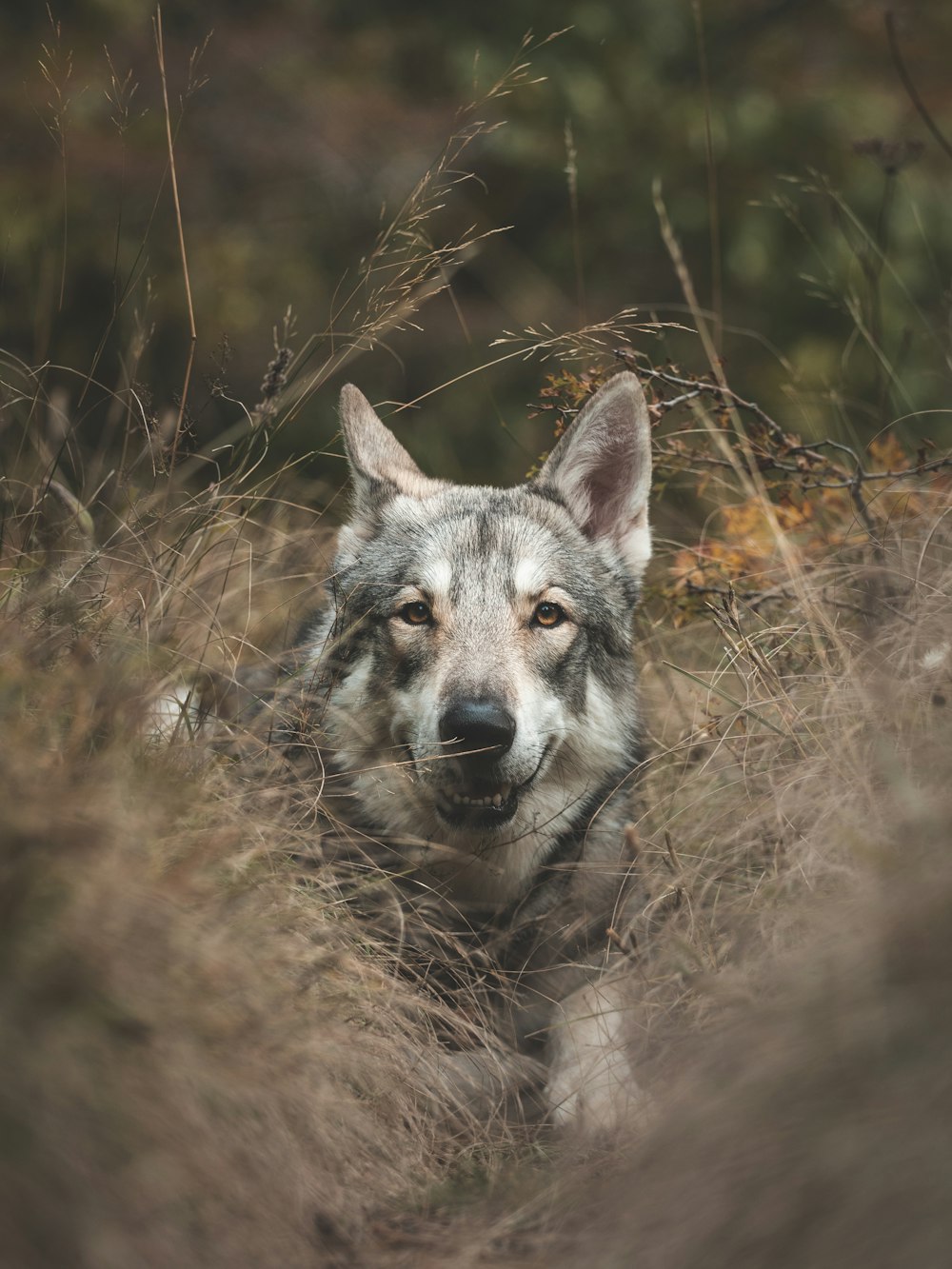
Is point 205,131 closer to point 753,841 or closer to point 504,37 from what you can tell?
point 504,37

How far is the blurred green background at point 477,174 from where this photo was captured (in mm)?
8242

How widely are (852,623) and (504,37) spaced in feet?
23.8

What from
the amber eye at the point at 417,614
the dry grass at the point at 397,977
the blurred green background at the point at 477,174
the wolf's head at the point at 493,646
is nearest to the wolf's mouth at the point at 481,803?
the wolf's head at the point at 493,646

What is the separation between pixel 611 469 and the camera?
165 inches

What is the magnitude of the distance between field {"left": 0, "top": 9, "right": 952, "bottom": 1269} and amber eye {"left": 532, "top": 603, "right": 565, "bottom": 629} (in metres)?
0.55

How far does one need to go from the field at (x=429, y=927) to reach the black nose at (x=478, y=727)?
A: 15.8 inches

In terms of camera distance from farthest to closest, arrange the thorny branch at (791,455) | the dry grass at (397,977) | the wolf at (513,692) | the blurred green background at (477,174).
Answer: the blurred green background at (477,174), the thorny branch at (791,455), the wolf at (513,692), the dry grass at (397,977)

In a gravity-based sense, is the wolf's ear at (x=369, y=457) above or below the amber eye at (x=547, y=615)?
above

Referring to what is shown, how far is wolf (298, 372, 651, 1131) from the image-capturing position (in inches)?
135

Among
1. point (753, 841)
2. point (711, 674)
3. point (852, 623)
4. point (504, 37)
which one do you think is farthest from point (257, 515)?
point (504, 37)

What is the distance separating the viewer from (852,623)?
149 inches

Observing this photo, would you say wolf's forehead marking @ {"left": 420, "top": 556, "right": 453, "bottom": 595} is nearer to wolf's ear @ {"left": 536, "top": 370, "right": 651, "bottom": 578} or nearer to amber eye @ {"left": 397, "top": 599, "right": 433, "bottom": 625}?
amber eye @ {"left": 397, "top": 599, "right": 433, "bottom": 625}

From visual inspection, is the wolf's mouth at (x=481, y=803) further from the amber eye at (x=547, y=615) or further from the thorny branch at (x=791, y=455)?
the thorny branch at (x=791, y=455)

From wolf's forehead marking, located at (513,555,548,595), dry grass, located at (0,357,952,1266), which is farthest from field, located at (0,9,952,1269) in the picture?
wolf's forehead marking, located at (513,555,548,595)
